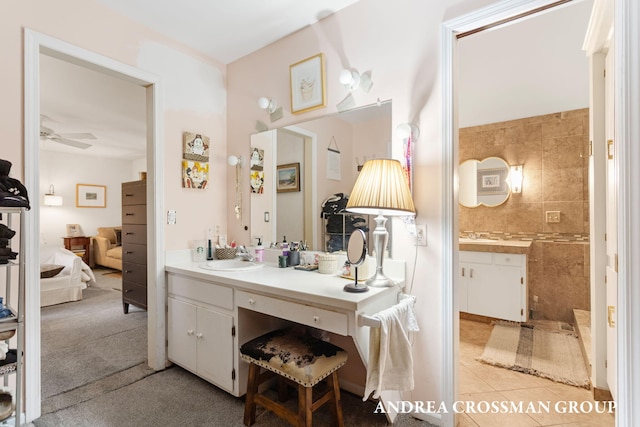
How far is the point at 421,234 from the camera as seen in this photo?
69.7 inches

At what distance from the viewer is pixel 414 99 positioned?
1.79 metres

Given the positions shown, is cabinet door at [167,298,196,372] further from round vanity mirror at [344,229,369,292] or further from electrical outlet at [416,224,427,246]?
electrical outlet at [416,224,427,246]

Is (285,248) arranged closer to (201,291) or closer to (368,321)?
(201,291)

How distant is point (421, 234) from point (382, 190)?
415 mm

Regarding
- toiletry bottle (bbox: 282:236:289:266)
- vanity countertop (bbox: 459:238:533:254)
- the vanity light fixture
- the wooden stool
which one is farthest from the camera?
vanity countertop (bbox: 459:238:533:254)

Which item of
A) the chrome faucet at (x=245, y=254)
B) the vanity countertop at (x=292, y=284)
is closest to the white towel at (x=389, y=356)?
the vanity countertop at (x=292, y=284)

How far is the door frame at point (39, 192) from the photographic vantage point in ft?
5.71

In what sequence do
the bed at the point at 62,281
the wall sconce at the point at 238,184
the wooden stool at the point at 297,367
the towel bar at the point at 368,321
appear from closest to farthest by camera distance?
the towel bar at the point at 368,321 → the wooden stool at the point at 297,367 → the wall sconce at the point at 238,184 → the bed at the point at 62,281

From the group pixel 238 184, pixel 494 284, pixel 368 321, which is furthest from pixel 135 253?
pixel 494 284

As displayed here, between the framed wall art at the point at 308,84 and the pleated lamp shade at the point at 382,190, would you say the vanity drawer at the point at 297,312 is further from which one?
the framed wall art at the point at 308,84

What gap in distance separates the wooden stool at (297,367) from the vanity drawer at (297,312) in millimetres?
189

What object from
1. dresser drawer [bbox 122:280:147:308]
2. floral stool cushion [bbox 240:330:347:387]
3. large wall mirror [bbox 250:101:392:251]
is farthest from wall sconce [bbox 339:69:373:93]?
dresser drawer [bbox 122:280:147:308]

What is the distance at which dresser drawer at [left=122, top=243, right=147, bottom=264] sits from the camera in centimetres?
340

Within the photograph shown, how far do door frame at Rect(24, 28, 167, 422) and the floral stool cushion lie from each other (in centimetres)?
102
